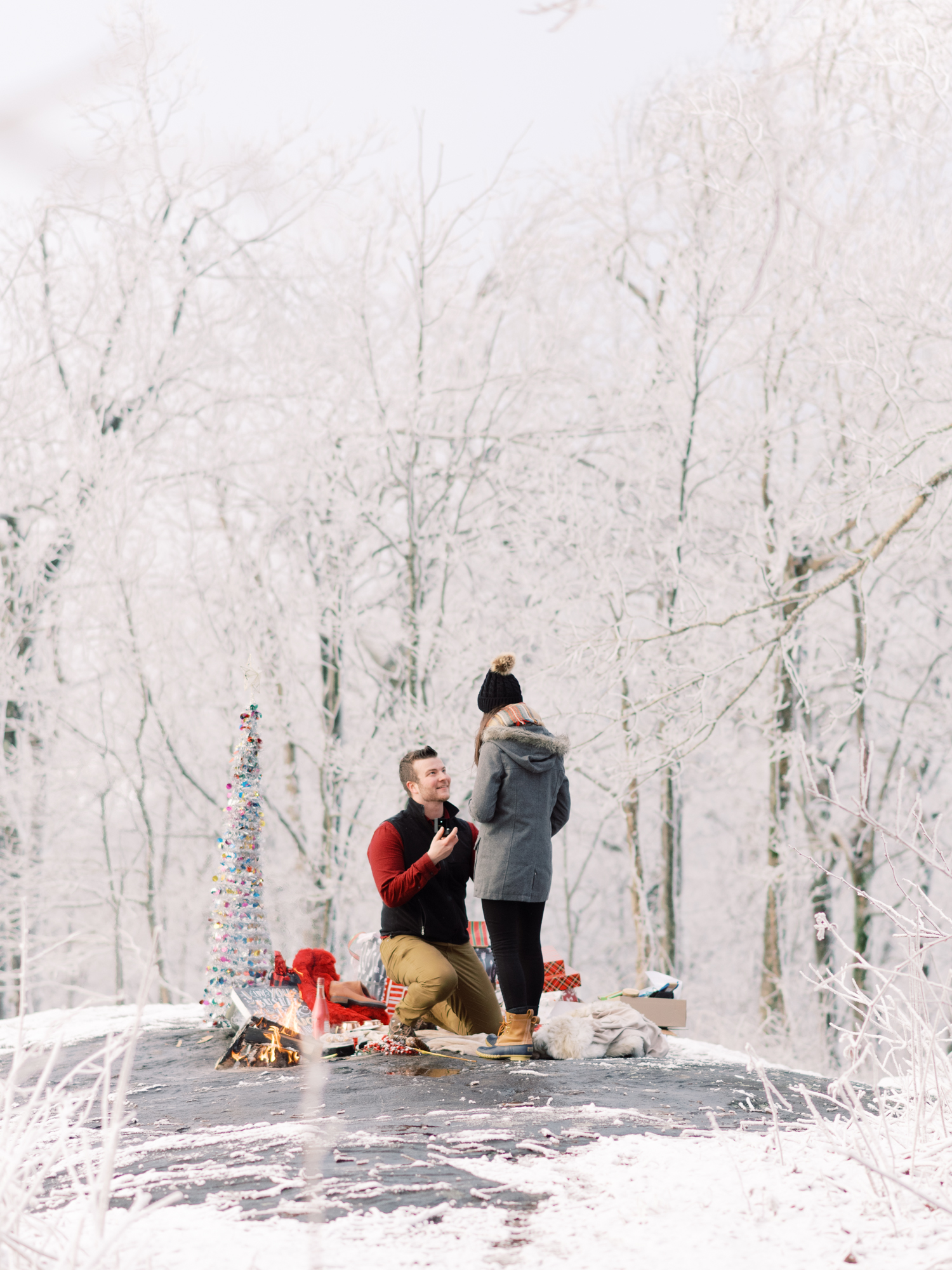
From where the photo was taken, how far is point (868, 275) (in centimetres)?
1261

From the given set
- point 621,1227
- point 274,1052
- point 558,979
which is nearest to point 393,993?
point 274,1052

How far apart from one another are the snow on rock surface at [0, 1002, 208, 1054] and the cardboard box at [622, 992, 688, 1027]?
267 cm

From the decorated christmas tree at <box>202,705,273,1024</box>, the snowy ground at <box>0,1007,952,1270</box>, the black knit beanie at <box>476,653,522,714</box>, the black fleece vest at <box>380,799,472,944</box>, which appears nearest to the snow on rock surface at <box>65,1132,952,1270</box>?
the snowy ground at <box>0,1007,952,1270</box>

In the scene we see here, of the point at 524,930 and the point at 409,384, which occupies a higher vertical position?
the point at 409,384

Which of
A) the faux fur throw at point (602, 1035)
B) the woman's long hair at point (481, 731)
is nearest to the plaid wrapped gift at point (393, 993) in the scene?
the faux fur throw at point (602, 1035)

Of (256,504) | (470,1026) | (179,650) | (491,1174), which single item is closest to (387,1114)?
(491,1174)

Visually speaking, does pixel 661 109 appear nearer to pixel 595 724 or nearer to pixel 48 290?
pixel 595 724

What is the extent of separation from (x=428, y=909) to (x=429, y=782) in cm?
70

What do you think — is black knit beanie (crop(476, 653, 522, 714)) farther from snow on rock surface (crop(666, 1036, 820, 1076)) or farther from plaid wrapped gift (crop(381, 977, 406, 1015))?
snow on rock surface (crop(666, 1036, 820, 1076))

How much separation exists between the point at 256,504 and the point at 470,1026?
1037 cm

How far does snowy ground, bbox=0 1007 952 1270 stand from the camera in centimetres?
255

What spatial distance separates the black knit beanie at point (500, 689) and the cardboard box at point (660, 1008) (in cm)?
226

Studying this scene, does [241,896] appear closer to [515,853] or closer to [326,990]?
[326,990]

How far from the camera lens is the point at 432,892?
5.87 meters
